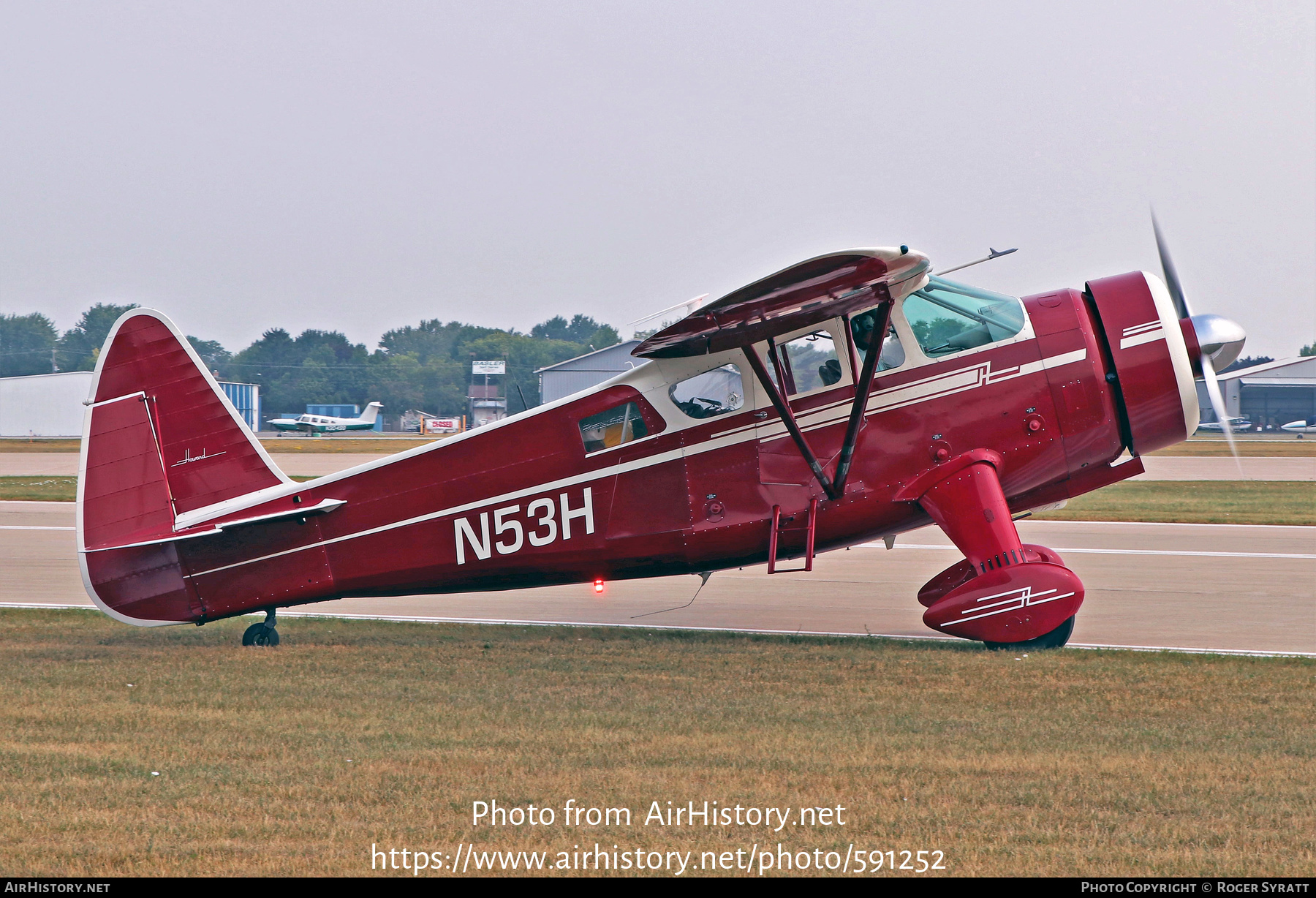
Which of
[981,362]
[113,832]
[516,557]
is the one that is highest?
[981,362]

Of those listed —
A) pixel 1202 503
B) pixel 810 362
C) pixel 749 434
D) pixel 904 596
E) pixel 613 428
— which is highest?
pixel 810 362

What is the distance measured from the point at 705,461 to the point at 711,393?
606 mm

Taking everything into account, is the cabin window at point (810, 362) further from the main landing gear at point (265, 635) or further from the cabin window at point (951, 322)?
the main landing gear at point (265, 635)

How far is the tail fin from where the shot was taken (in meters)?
10.2

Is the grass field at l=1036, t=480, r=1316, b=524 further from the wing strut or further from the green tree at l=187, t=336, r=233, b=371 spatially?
the green tree at l=187, t=336, r=233, b=371

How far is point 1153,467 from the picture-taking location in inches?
1686

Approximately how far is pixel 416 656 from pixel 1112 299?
697 centimetres

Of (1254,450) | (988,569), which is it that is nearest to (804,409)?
(988,569)

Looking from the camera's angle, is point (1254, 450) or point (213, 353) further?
point (213, 353)

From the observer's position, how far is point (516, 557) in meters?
10.5

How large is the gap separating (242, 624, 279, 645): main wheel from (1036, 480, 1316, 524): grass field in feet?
48.6

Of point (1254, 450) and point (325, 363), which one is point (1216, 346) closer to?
point (1254, 450)
